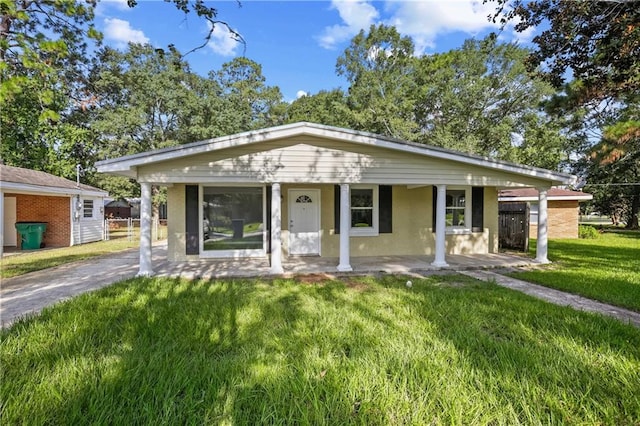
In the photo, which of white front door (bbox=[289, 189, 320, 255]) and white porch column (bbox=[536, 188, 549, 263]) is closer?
white porch column (bbox=[536, 188, 549, 263])

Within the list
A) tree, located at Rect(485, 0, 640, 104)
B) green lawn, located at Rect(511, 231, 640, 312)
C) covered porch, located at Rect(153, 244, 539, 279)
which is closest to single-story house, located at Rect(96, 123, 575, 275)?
covered porch, located at Rect(153, 244, 539, 279)

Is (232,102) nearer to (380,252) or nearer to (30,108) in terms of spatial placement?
(30,108)

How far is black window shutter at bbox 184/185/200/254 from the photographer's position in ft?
30.5

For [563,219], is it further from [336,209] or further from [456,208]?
[336,209]

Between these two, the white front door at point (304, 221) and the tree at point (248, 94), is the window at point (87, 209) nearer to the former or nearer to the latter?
the white front door at point (304, 221)

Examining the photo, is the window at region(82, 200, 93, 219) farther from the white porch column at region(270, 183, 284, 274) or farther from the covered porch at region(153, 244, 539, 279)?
the white porch column at region(270, 183, 284, 274)

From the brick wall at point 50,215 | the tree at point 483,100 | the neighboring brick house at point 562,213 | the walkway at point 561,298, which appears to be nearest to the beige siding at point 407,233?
the walkway at point 561,298

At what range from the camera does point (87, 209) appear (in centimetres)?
1574

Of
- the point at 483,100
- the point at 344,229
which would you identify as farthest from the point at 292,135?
the point at 483,100

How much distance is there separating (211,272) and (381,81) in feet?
76.3

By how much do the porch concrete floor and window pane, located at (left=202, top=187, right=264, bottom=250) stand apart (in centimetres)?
58

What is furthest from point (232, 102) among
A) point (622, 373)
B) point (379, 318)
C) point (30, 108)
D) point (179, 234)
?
point (622, 373)

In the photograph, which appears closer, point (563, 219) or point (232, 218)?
point (232, 218)

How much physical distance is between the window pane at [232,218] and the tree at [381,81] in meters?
15.8
